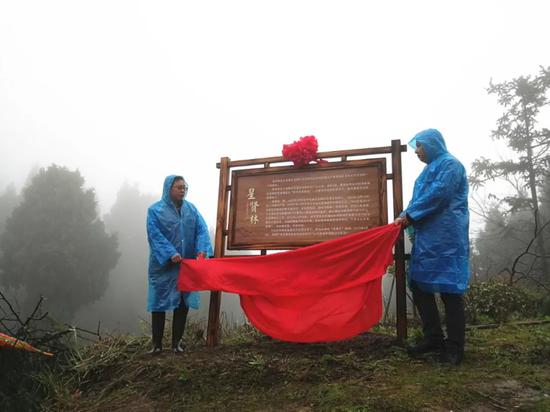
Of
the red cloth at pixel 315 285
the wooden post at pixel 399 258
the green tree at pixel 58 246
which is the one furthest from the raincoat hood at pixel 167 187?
the green tree at pixel 58 246

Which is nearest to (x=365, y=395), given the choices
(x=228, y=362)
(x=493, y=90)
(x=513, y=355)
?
(x=228, y=362)

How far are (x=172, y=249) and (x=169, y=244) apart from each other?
77 mm

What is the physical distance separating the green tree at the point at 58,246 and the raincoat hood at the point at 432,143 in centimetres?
2734

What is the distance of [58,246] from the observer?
88.9 ft

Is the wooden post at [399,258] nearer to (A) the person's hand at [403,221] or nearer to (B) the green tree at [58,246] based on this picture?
(A) the person's hand at [403,221]

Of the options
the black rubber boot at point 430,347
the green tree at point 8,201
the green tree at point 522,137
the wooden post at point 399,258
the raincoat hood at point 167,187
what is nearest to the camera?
the black rubber boot at point 430,347

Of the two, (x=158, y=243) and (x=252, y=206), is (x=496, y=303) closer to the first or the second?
(x=252, y=206)

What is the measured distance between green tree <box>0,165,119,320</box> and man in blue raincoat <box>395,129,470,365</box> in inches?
1065

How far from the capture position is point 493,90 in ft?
79.5

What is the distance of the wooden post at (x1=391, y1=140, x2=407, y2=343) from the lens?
420cm

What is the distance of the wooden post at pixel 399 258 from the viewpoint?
4.20 m

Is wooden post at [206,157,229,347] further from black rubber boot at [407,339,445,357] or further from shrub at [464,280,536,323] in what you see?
shrub at [464,280,536,323]

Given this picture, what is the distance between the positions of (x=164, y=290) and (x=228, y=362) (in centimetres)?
121

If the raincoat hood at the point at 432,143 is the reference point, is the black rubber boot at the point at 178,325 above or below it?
below
